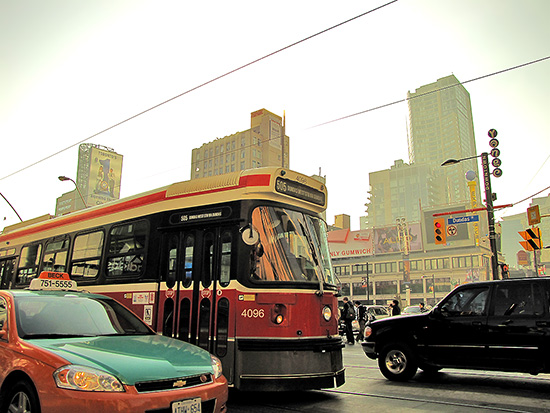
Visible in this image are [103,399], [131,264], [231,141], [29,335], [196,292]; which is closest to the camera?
[103,399]

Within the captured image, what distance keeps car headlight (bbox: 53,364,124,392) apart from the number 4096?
8.90ft

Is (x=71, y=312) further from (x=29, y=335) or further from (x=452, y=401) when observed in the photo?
(x=452, y=401)

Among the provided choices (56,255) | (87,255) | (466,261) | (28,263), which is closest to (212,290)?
(87,255)

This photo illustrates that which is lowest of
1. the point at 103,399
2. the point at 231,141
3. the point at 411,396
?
the point at 411,396

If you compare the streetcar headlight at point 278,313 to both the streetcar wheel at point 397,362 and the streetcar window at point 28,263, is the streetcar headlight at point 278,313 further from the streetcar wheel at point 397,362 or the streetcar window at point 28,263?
the streetcar window at point 28,263

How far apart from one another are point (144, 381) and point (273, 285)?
280 cm

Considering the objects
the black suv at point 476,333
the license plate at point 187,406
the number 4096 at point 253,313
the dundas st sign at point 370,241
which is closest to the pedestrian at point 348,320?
the black suv at point 476,333

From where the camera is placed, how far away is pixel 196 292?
7039 mm

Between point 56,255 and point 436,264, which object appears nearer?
point 56,255

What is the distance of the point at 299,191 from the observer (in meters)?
7.46

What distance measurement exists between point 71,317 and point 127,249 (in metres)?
3.03

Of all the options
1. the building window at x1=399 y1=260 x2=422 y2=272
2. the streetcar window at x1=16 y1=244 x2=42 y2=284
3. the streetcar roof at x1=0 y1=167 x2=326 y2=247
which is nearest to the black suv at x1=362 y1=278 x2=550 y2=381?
the streetcar roof at x1=0 y1=167 x2=326 y2=247

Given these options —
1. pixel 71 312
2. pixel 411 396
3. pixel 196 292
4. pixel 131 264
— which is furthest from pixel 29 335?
pixel 411 396

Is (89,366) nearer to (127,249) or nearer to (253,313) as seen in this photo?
(253,313)
